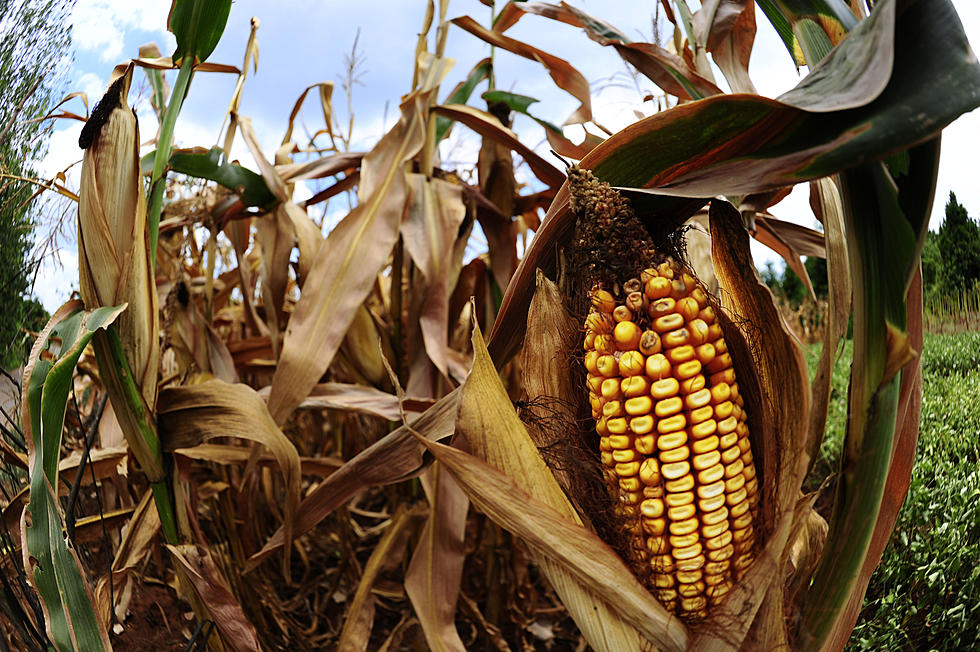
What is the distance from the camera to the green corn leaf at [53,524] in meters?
0.54

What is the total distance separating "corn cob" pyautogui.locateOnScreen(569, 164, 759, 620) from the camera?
453 millimetres

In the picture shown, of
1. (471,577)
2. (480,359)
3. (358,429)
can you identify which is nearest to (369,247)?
(480,359)

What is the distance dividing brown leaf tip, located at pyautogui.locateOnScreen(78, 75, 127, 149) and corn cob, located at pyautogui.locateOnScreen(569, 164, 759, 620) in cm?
48

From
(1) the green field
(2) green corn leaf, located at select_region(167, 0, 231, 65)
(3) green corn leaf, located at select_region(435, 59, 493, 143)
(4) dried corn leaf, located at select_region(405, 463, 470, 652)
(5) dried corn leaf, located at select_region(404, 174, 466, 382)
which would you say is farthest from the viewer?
(3) green corn leaf, located at select_region(435, 59, 493, 143)

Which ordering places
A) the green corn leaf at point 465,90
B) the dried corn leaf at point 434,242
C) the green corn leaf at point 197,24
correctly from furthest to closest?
the green corn leaf at point 465,90
the dried corn leaf at point 434,242
the green corn leaf at point 197,24

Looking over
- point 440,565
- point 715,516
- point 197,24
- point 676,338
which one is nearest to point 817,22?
point 676,338

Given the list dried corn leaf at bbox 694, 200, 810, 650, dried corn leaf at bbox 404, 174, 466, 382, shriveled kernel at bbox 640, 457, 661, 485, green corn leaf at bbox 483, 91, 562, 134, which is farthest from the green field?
green corn leaf at bbox 483, 91, 562, 134

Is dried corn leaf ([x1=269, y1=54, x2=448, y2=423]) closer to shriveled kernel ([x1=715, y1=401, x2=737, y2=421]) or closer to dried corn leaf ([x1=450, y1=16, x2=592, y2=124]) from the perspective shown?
dried corn leaf ([x1=450, y1=16, x2=592, y2=124])

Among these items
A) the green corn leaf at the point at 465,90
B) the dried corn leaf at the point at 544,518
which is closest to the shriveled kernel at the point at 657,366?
the dried corn leaf at the point at 544,518

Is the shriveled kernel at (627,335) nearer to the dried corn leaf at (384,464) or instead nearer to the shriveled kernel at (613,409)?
the shriveled kernel at (613,409)

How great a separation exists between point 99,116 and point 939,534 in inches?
34.5

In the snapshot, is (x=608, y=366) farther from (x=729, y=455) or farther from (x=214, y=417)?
(x=214, y=417)

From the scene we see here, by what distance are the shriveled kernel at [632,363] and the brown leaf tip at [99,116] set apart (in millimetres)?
541

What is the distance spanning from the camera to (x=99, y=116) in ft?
2.07
